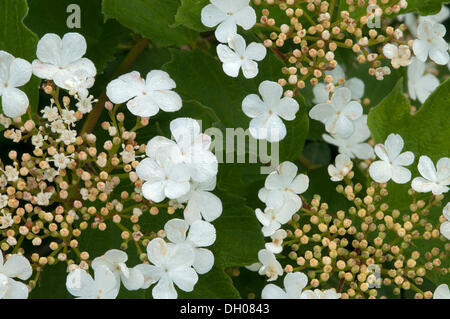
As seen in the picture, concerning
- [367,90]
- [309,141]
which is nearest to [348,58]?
[367,90]

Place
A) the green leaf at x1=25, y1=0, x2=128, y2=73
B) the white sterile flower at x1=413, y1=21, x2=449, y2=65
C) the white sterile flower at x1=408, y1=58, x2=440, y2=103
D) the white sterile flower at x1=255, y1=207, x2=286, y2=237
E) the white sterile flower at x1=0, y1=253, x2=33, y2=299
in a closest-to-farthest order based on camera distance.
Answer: the white sterile flower at x1=0, y1=253, x2=33, y2=299 → the white sterile flower at x1=255, y1=207, x2=286, y2=237 → the white sterile flower at x1=413, y1=21, x2=449, y2=65 → the green leaf at x1=25, y1=0, x2=128, y2=73 → the white sterile flower at x1=408, y1=58, x2=440, y2=103

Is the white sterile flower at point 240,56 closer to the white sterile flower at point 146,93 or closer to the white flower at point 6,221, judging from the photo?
the white sterile flower at point 146,93

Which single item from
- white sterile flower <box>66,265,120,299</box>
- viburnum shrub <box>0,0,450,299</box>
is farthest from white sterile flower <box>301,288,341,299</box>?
white sterile flower <box>66,265,120,299</box>

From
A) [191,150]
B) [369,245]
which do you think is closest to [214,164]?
[191,150]

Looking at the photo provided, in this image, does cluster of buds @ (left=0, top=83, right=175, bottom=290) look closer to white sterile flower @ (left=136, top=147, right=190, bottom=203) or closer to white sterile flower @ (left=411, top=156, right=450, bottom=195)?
white sterile flower @ (left=136, top=147, right=190, bottom=203)

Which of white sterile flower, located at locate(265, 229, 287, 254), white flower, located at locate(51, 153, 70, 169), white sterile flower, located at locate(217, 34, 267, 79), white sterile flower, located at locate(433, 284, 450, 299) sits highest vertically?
white sterile flower, located at locate(217, 34, 267, 79)

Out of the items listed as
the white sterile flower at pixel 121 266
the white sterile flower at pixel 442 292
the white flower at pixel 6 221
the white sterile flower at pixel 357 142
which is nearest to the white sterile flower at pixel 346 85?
the white sterile flower at pixel 357 142
